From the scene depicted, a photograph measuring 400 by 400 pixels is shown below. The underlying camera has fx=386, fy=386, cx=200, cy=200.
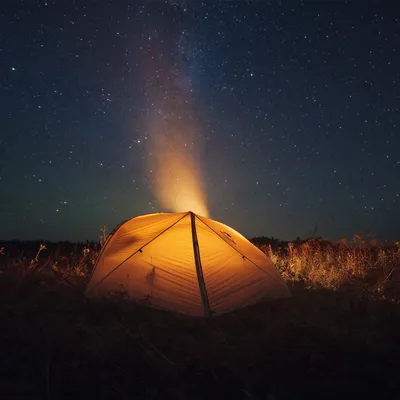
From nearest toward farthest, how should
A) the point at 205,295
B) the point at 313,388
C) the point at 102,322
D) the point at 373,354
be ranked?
the point at 313,388, the point at 373,354, the point at 102,322, the point at 205,295

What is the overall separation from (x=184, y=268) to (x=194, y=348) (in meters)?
2.15

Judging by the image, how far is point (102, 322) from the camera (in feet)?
18.6

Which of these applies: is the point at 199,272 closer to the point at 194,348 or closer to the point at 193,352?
the point at 194,348

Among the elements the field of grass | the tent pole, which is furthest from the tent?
the field of grass

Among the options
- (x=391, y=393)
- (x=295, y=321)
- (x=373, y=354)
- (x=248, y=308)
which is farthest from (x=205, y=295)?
(x=391, y=393)

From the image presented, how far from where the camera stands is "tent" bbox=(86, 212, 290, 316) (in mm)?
6504

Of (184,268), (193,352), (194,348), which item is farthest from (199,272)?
(193,352)

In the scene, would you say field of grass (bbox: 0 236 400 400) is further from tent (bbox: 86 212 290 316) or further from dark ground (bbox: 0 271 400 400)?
tent (bbox: 86 212 290 316)

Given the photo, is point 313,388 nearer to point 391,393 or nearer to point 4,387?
point 391,393

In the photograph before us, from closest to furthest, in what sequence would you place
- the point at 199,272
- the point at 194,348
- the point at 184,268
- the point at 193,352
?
the point at 193,352 → the point at 194,348 → the point at 199,272 → the point at 184,268

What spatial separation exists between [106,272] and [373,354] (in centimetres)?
448

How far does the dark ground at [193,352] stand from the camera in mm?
3752

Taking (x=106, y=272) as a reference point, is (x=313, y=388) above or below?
below

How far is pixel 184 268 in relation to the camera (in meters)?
6.74
